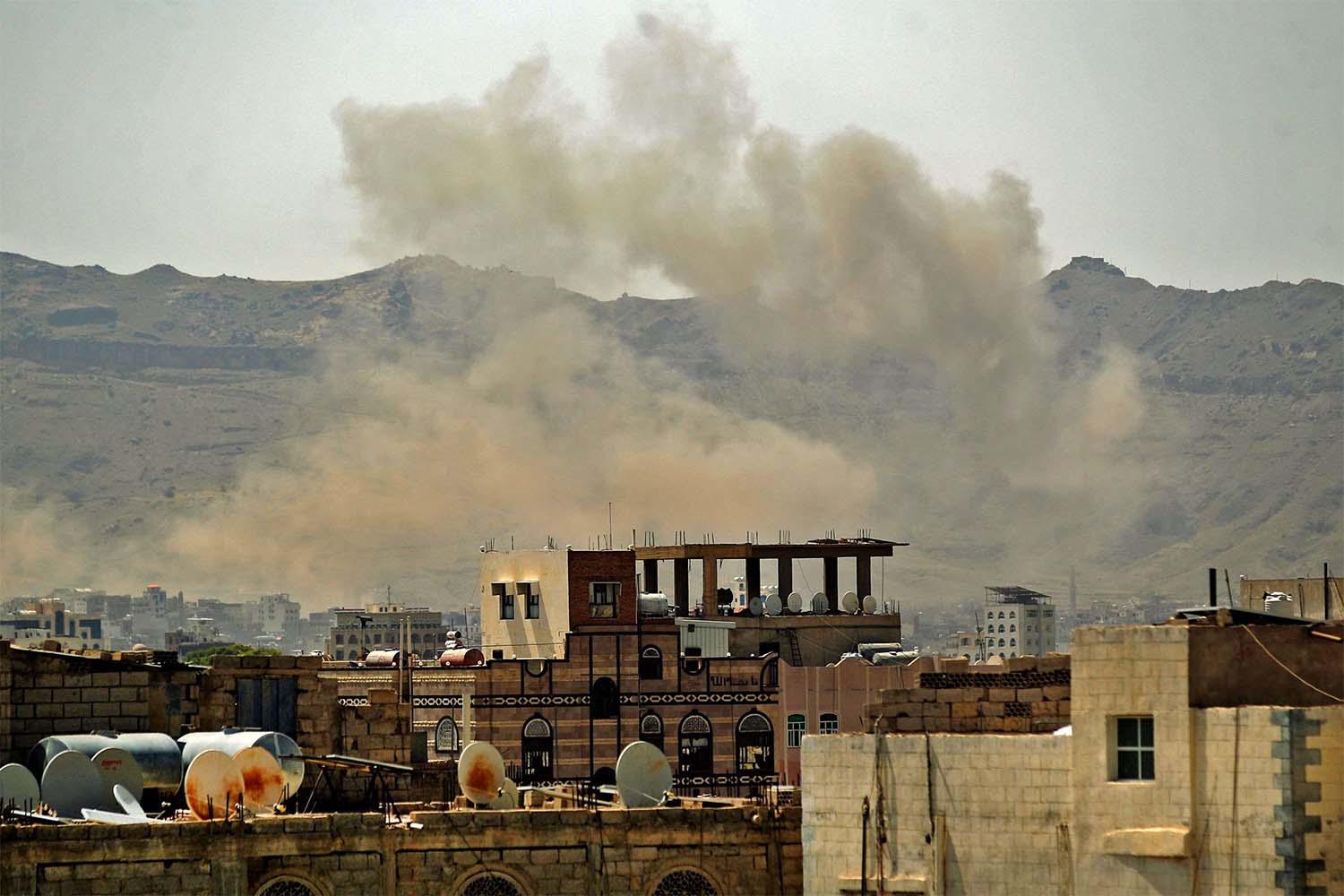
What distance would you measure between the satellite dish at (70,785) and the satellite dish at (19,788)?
162 mm

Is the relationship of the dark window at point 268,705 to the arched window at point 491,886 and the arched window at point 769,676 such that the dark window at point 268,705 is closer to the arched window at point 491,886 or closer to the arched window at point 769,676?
the arched window at point 491,886

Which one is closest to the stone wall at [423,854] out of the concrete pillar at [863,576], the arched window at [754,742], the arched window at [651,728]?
the arched window at [651,728]

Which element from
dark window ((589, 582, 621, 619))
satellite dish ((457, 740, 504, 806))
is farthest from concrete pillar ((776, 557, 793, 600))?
satellite dish ((457, 740, 504, 806))

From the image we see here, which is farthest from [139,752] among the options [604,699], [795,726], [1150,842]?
[795,726]

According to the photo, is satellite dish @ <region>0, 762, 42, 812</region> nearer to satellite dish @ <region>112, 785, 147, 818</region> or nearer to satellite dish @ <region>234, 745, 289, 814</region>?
satellite dish @ <region>112, 785, 147, 818</region>

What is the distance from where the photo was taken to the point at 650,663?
73188 mm

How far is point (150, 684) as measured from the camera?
44.2m

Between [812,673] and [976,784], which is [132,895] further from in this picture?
[812,673]

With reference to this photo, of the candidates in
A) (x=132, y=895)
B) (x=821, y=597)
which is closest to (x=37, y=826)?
(x=132, y=895)

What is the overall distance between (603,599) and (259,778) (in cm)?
4289

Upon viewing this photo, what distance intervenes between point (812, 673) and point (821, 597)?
22203 mm

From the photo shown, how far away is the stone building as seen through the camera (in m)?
26.7

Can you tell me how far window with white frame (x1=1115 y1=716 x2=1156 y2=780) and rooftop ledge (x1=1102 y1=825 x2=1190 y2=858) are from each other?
0.65m

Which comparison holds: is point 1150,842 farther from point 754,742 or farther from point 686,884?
point 754,742
